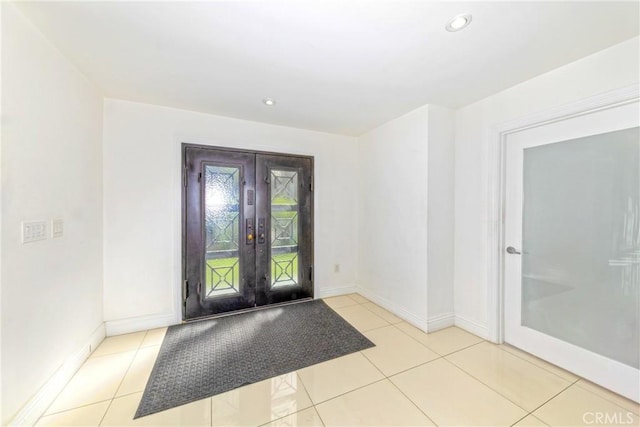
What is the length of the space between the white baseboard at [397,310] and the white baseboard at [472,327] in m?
0.43

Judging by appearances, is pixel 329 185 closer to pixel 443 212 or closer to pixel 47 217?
pixel 443 212

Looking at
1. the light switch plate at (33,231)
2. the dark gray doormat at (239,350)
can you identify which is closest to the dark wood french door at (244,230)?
the dark gray doormat at (239,350)

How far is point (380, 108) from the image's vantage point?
107 inches

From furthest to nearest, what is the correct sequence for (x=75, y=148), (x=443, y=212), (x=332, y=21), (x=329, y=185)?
1. (x=329, y=185)
2. (x=443, y=212)
3. (x=75, y=148)
4. (x=332, y=21)

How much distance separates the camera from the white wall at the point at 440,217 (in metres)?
2.61

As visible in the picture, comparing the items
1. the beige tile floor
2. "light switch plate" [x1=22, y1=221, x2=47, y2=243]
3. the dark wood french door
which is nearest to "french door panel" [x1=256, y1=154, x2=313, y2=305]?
the dark wood french door

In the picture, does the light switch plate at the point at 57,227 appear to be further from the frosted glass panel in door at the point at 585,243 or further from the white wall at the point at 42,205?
the frosted glass panel in door at the point at 585,243

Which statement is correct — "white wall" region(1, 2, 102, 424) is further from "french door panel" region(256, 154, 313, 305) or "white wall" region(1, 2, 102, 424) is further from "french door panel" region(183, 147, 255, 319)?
"french door panel" region(256, 154, 313, 305)

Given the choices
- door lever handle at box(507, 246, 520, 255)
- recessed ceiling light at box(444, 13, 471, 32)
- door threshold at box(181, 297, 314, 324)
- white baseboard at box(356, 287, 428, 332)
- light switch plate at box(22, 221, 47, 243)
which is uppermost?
recessed ceiling light at box(444, 13, 471, 32)

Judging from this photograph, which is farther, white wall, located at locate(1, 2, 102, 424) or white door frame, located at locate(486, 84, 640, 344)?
white door frame, located at locate(486, 84, 640, 344)

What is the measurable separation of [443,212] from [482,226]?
39 centimetres

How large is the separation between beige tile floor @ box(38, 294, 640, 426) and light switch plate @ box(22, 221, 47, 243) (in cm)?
111

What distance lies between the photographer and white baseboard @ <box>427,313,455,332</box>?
260 centimetres

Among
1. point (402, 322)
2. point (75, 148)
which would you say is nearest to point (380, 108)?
point (402, 322)
